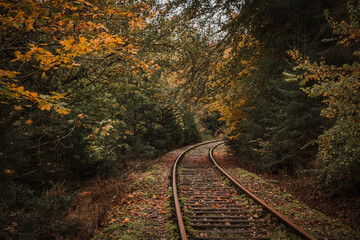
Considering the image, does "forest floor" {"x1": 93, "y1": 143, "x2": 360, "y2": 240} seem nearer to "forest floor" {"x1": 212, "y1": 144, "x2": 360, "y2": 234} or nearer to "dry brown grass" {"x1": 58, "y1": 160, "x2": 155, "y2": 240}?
"forest floor" {"x1": 212, "y1": 144, "x2": 360, "y2": 234}

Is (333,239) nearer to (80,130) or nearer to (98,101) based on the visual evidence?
(98,101)

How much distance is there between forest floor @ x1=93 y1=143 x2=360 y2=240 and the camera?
3.97 meters

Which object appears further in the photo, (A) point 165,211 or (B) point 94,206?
(B) point 94,206

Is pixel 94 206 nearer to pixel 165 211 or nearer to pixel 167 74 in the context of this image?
pixel 165 211

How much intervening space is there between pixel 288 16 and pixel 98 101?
23.4 ft

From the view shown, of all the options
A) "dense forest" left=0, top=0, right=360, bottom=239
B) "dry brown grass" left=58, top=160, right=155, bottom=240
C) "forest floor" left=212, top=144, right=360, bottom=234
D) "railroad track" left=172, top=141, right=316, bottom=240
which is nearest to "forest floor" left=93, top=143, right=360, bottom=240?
"forest floor" left=212, top=144, right=360, bottom=234

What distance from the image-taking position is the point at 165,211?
16.5ft

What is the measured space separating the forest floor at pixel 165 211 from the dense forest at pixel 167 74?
819 mm

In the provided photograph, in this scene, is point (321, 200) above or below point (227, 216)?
below

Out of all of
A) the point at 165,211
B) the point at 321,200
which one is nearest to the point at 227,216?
the point at 165,211

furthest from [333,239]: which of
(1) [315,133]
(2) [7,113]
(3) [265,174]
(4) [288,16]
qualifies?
(4) [288,16]

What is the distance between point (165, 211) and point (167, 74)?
4.89 meters

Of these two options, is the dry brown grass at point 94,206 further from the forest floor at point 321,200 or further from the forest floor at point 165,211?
the forest floor at point 321,200

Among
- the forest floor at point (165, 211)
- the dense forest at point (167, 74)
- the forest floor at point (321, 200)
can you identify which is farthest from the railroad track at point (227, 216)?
the dense forest at point (167, 74)
